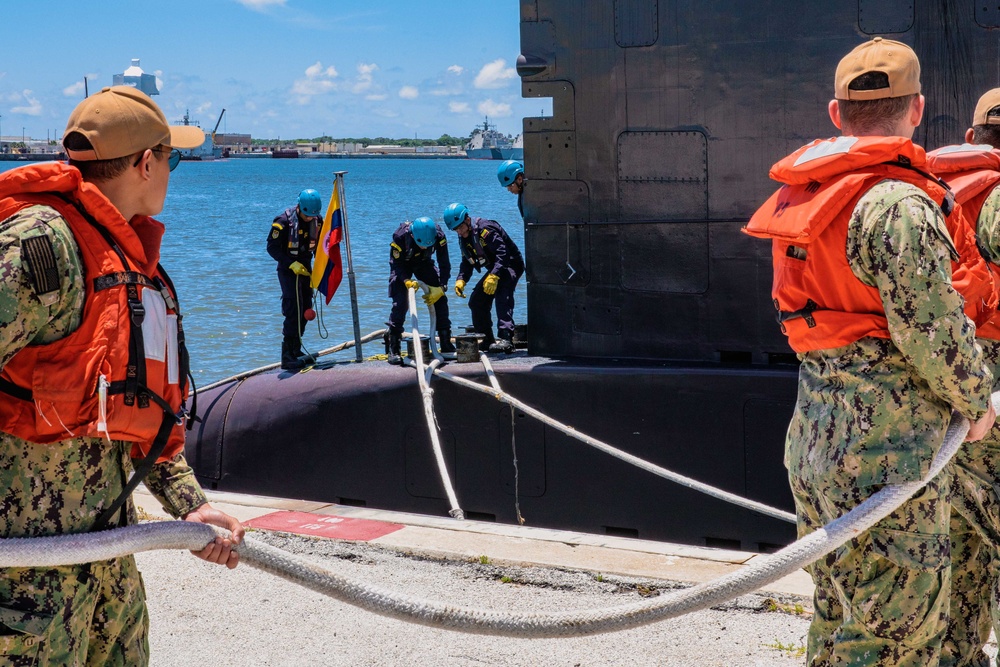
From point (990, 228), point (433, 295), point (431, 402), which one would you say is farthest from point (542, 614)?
point (433, 295)

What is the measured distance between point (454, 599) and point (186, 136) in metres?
2.45

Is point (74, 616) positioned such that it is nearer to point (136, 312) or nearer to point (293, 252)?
point (136, 312)

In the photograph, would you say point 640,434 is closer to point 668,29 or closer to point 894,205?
point 668,29

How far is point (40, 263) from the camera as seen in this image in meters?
2.56

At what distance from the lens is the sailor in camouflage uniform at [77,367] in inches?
103

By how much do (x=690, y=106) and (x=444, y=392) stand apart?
9.05 feet

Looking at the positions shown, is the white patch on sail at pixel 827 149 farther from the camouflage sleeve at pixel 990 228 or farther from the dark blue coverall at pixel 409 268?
the dark blue coverall at pixel 409 268

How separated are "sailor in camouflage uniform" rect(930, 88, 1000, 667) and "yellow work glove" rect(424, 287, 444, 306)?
284 inches

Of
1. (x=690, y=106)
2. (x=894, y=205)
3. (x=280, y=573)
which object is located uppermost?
(x=690, y=106)

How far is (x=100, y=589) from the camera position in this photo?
2891mm

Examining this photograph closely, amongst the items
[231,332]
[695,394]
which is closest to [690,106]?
[695,394]

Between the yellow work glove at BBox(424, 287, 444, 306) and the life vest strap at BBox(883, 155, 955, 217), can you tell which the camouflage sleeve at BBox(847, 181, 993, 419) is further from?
the yellow work glove at BBox(424, 287, 444, 306)

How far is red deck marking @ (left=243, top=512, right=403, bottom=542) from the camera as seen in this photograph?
580cm

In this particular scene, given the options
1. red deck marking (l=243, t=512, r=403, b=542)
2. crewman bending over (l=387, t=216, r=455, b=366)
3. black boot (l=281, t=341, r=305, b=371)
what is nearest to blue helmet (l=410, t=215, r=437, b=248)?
crewman bending over (l=387, t=216, r=455, b=366)
